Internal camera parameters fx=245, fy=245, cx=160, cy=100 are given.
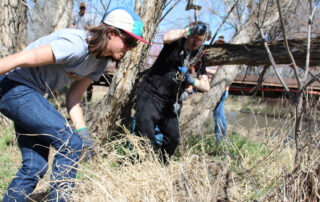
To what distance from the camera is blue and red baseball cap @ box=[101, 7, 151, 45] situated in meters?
1.62

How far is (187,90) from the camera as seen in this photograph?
3361mm

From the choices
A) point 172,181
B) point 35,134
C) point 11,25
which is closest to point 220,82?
point 172,181

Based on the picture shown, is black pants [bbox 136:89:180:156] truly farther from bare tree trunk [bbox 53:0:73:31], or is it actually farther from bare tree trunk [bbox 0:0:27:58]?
bare tree trunk [bbox 53:0:73:31]

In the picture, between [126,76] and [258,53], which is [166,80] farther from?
[258,53]

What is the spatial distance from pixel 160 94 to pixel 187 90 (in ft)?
2.42

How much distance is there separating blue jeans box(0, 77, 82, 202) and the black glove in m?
1.54

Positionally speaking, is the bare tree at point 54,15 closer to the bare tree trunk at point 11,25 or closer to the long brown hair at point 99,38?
the bare tree trunk at point 11,25

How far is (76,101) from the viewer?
2002 mm

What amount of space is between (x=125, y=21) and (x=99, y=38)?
21 centimetres

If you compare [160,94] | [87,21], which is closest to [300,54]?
[160,94]

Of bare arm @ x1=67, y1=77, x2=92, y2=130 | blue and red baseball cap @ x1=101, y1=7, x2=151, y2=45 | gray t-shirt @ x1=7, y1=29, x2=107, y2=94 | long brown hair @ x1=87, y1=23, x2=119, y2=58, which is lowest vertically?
bare arm @ x1=67, y1=77, x2=92, y2=130

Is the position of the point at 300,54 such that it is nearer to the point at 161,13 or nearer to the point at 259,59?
the point at 259,59

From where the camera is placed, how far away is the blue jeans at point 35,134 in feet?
4.95

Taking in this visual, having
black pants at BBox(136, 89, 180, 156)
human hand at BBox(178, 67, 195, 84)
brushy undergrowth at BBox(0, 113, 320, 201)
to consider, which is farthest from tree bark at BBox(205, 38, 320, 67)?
brushy undergrowth at BBox(0, 113, 320, 201)
